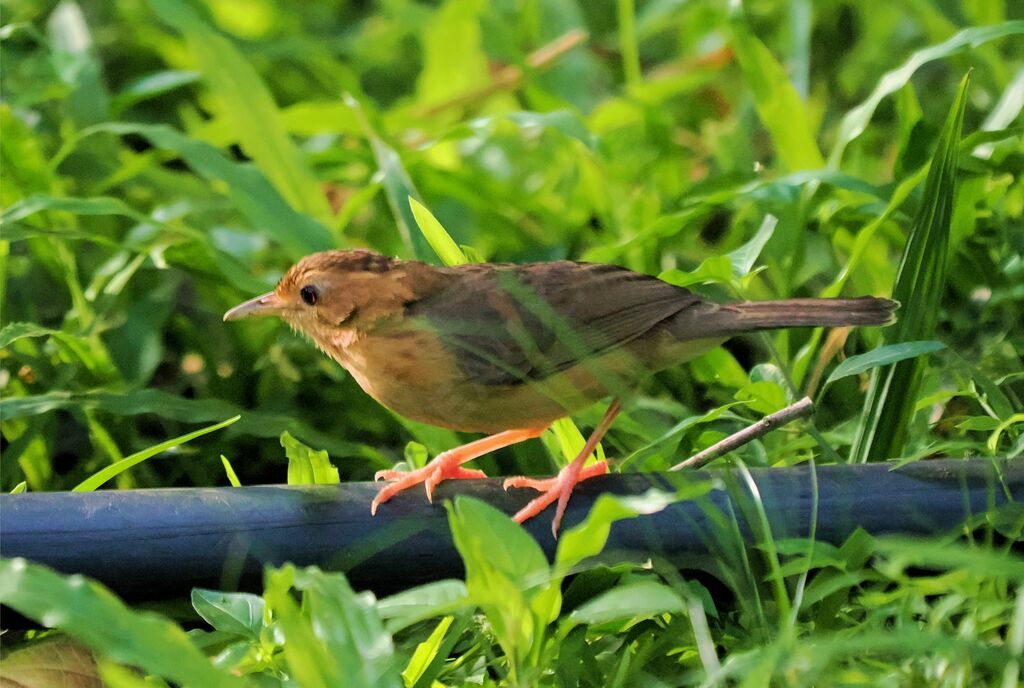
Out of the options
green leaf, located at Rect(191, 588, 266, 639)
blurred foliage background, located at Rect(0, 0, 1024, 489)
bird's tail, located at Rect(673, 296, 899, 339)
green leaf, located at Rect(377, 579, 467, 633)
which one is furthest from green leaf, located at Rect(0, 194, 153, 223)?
green leaf, located at Rect(377, 579, 467, 633)

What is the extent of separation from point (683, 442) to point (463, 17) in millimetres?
2810

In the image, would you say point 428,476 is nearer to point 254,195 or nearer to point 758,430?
point 758,430

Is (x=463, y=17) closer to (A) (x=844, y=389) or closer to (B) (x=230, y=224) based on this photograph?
(B) (x=230, y=224)

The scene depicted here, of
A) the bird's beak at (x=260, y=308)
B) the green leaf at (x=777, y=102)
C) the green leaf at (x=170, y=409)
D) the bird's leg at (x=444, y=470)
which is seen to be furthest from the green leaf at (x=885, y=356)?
the green leaf at (x=777, y=102)

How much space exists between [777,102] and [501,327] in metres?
1.76

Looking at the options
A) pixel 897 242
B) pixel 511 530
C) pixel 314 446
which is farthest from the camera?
pixel 897 242

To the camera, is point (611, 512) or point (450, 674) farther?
point (450, 674)

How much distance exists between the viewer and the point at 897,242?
13.7 feet

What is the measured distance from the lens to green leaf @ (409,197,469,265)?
3.37m

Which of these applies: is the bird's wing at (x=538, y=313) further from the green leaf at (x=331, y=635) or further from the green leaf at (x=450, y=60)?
the green leaf at (x=450, y=60)

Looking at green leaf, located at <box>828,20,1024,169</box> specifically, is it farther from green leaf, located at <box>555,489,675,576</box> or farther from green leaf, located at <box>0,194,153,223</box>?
green leaf, located at <box>0,194,153,223</box>

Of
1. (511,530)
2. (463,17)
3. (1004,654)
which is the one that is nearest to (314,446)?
(511,530)

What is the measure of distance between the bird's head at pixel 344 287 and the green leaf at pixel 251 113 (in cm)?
111

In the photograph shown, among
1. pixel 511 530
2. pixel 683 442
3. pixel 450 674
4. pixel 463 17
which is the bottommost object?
pixel 450 674
